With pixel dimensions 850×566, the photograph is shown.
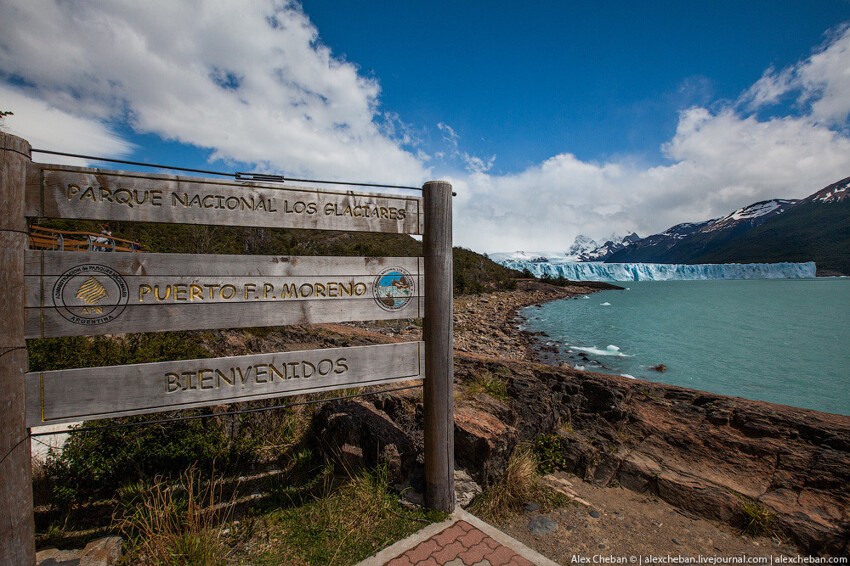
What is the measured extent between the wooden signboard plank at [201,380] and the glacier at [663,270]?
12421cm

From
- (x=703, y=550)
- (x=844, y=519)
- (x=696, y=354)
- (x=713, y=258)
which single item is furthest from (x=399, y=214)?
(x=713, y=258)

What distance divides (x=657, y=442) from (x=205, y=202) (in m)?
5.84

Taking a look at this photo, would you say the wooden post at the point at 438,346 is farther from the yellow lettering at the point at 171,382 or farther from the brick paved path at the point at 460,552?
the yellow lettering at the point at 171,382

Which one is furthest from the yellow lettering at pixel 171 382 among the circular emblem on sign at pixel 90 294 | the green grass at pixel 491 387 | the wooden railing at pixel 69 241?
the green grass at pixel 491 387

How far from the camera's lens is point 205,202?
295 cm

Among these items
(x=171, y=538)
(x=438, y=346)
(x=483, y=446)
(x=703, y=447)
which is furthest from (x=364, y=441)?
(x=703, y=447)

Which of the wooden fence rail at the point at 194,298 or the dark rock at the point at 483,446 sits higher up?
the wooden fence rail at the point at 194,298

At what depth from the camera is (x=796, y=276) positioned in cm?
14325

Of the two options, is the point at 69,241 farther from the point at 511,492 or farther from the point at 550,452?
the point at 550,452

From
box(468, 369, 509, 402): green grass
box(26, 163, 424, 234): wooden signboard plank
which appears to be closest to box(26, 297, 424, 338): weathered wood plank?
box(26, 163, 424, 234): wooden signboard plank

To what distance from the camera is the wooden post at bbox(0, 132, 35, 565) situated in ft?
7.76

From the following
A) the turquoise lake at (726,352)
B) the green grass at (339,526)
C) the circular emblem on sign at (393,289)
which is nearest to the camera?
the green grass at (339,526)

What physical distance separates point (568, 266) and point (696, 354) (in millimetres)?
114856

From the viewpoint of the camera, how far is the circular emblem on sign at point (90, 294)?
254 centimetres
